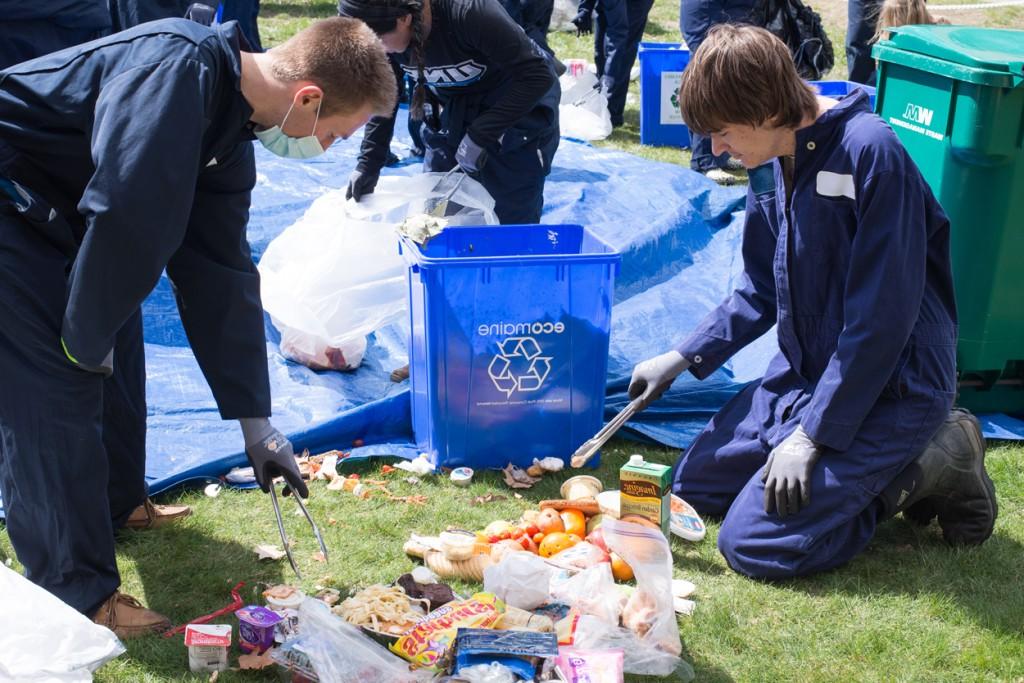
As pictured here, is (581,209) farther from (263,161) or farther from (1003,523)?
(1003,523)

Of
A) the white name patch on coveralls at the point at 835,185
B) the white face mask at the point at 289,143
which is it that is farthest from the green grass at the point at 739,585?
the white face mask at the point at 289,143

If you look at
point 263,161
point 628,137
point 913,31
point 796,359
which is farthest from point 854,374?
point 628,137

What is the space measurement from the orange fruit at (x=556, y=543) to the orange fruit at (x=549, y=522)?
5cm

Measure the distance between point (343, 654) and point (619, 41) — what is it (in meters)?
6.49

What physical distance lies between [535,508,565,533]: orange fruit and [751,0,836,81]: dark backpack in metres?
4.13

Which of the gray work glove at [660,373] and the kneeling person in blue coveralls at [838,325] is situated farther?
the gray work glove at [660,373]

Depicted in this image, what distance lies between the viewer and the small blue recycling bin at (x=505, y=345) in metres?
3.38

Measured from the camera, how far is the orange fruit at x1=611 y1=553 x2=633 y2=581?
2938mm

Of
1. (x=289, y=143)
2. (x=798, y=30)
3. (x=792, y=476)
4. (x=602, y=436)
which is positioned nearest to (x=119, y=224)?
(x=289, y=143)

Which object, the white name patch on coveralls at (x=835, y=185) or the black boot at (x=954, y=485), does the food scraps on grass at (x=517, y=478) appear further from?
the white name patch on coveralls at (x=835, y=185)

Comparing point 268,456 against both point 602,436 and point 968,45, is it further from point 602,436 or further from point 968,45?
point 968,45

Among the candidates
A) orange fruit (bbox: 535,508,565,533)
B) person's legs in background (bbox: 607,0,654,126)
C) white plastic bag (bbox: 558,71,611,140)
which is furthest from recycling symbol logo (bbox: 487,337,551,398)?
person's legs in background (bbox: 607,0,654,126)

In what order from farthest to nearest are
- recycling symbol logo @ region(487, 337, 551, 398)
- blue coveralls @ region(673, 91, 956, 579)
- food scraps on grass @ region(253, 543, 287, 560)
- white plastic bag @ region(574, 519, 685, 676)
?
recycling symbol logo @ region(487, 337, 551, 398) < food scraps on grass @ region(253, 543, 287, 560) < blue coveralls @ region(673, 91, 956, 579) < white plastic bag @ region(574, 519, 685, 676)

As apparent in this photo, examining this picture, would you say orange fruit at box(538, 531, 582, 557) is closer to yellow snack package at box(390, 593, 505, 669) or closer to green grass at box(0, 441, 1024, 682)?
green grass at box(0, 441, 1024, 682)
